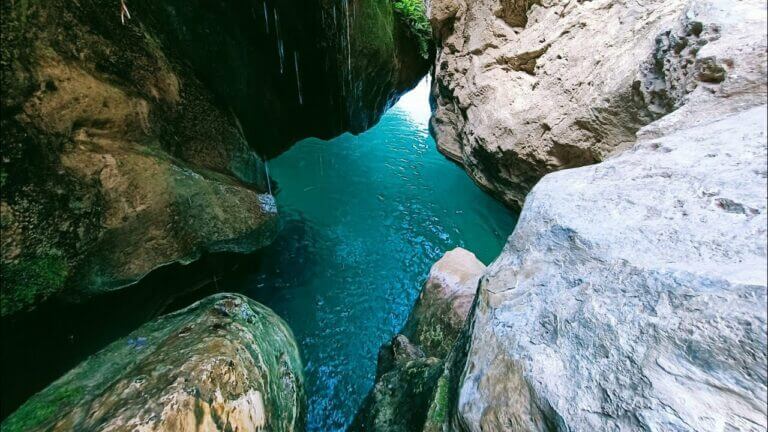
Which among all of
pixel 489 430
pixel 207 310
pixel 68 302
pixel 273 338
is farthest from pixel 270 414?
pixel 68 302

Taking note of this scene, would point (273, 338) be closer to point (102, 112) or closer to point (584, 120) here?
point (102, 112)

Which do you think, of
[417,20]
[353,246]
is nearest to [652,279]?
[353,246]

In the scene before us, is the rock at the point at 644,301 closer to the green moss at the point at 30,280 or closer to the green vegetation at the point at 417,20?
the green moss at the point at 30,280

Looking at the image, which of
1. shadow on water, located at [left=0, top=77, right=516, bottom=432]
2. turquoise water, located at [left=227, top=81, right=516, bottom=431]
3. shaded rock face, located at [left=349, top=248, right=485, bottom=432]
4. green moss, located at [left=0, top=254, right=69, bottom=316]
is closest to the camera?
green moss, located at [left=0, top=254, right=69, bottom=316]

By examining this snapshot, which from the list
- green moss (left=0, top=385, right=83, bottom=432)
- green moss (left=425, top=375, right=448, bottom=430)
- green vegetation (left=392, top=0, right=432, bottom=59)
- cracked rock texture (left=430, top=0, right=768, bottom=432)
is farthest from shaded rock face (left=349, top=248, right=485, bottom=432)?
green vegetation (left=392, top=0, right=432, bottom=59)

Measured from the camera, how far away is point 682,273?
1.40 meters

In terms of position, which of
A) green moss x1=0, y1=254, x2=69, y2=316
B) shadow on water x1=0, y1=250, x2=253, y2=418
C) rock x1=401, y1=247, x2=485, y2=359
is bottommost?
rock x1=401, y1=247, x2=485, y2=359

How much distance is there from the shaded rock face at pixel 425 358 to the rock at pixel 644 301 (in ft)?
2.83

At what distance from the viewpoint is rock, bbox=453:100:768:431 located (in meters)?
1.21

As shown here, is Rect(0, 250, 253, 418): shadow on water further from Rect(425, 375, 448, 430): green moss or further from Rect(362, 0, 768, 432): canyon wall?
Rect(425, 375, 448, 430): green moss

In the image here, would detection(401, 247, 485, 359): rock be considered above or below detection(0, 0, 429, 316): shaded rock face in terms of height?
below

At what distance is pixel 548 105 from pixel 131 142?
18.2ft

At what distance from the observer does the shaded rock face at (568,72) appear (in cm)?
240

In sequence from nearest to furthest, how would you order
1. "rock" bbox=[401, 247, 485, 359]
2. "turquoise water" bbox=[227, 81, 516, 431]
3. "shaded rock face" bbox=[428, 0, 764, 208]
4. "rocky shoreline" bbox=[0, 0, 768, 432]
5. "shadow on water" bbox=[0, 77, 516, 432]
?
"rocky shoreline" bbox=[0, 0, 768, 432] < "shaded rock face" bbox=[428, 0, 764, 208] < "shadow on water" bbox=[0, 77, 516, 432] < "rock" bbox=[401, 247, 485, 359] < "turquoise water" bbox=[227, 81, 516, 431]
